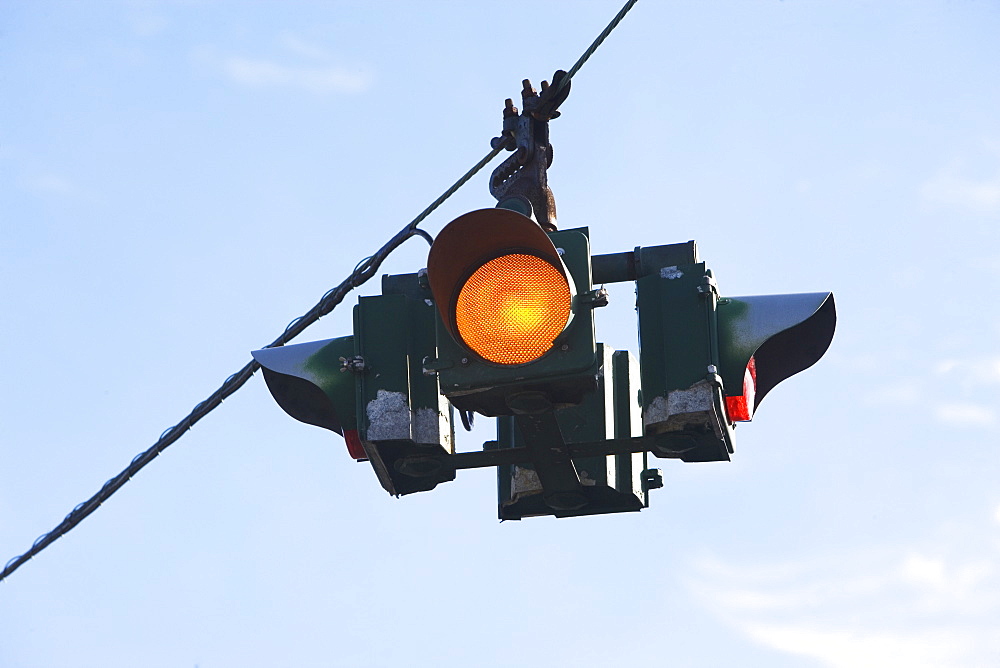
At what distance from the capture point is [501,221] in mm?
4152

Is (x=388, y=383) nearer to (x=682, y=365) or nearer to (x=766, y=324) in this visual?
(x=682, y=365)

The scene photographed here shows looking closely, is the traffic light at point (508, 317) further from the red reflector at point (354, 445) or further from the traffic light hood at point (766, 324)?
the red reflector at point (354, 445)

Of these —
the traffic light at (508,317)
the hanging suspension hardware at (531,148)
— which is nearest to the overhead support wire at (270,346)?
the hanging suspension hardware at (531,148)

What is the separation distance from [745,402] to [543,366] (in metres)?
0.76

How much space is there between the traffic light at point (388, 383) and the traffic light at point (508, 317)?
45cm

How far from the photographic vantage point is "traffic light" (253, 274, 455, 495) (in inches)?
184

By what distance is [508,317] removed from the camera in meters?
4.11

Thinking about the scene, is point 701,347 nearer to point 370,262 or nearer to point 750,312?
point 750,312

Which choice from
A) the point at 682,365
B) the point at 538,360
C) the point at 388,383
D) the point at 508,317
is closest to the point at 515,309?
the point at 508,317

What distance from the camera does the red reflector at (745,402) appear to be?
4.48m

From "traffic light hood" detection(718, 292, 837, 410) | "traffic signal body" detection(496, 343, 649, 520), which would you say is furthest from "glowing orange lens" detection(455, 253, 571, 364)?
"traffic signal body" detection(496, 343, 649, 520)

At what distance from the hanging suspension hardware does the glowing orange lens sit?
78 centimetres

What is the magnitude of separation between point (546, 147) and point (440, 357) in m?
1.08

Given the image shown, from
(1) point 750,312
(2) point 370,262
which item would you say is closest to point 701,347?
(1) point 750,312
